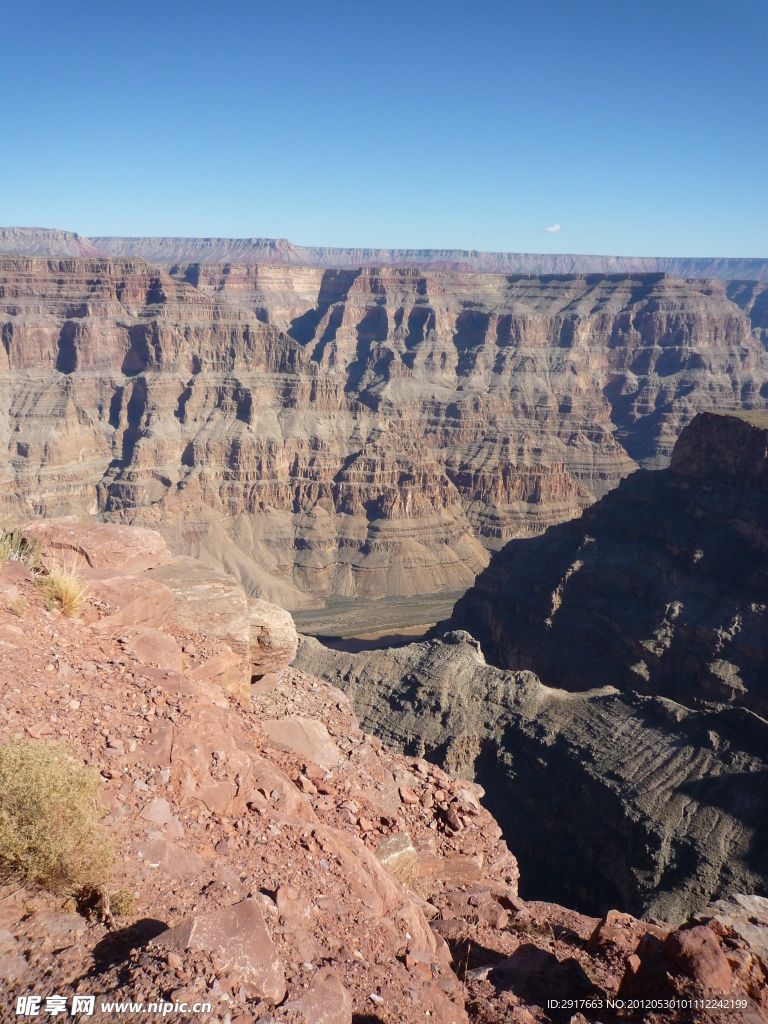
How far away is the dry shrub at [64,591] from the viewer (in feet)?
43.1

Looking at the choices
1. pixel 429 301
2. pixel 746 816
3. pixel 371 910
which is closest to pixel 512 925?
pixel 371 910

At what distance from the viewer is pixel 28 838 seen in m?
7.69

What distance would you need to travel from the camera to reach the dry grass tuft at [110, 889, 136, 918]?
7613mm

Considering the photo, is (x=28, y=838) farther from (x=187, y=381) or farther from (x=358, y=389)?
(x=358, y=389)

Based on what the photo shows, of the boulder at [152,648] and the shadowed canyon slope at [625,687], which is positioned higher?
the boulder at [152,648]

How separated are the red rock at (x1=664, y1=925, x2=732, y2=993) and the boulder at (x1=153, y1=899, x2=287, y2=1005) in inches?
199

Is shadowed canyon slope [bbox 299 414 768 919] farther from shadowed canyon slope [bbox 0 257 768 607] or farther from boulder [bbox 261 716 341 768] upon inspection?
shadowed canyon slope [bbox 0 257 768 607]

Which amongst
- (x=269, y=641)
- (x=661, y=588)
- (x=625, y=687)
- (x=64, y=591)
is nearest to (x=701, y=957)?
(x=269, y=641)

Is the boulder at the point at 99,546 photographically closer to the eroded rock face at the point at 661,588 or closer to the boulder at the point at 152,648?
the boulder at the point at 152,648

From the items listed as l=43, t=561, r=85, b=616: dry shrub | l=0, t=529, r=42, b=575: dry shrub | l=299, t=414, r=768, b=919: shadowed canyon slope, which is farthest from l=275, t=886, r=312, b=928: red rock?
l=299, t=414, r=768, b=919: shadowed canyon slope

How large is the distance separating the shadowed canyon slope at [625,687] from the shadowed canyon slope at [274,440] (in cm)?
3452

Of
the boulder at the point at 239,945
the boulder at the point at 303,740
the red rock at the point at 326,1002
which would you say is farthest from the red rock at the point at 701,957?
the boulder at the point at 303,740

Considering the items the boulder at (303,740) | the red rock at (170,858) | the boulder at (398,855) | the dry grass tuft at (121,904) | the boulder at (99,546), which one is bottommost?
the boulder at (398,855)

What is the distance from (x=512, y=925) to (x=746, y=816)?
69.8 feet
